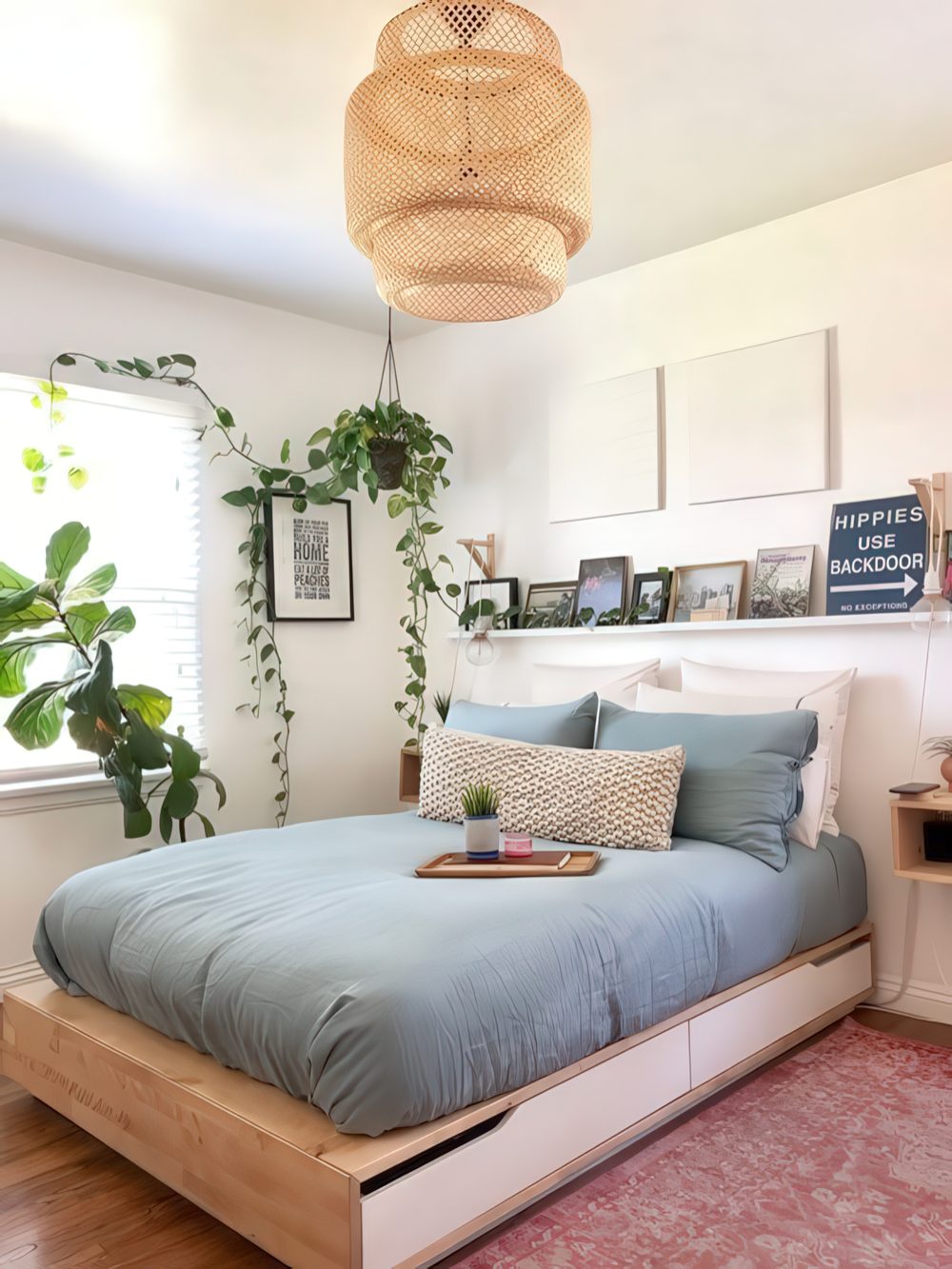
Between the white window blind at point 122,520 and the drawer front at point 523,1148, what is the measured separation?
2.29m

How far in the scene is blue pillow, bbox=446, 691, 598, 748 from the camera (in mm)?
3375

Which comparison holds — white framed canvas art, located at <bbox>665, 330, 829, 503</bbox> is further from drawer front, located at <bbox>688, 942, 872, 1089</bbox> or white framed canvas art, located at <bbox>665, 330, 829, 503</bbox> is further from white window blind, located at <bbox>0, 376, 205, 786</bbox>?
white window blind, located at <bbox>0, 376, 205, 786</bbox>

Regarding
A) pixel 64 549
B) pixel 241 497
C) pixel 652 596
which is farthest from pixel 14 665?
pixel 652 596

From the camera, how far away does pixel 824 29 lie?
92.7 inches

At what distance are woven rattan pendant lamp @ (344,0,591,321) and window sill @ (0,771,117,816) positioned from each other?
2231 millimetres

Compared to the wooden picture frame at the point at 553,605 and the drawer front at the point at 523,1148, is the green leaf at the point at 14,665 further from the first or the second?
the drawer front at the point at 523,1148

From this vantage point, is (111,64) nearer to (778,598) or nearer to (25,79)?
(25,79)

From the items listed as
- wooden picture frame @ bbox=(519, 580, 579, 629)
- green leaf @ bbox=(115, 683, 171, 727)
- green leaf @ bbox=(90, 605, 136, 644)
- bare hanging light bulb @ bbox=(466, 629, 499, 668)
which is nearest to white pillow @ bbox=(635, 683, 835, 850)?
wooden picture frame @ bbox=(519, 580, 579, 629)

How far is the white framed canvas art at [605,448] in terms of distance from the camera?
382 cm

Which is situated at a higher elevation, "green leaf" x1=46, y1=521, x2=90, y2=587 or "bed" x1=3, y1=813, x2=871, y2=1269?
"green leaf" x1=46, y1=521, x2=90, y2=587

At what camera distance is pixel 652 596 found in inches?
148

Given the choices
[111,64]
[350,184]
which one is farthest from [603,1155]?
[111,64]

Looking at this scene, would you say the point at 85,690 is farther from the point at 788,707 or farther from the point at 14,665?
the point at 788,707

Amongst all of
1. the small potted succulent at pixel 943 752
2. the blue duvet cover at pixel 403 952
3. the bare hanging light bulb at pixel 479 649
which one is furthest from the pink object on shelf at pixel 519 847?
the bare hanging light bulb at pixel 479 649
